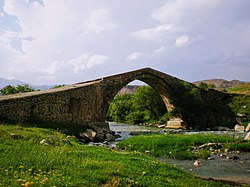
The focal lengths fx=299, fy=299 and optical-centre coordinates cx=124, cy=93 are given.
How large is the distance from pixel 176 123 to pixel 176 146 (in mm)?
25148

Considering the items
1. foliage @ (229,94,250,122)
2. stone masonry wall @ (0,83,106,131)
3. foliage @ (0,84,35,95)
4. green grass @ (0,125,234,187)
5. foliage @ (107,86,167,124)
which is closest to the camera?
green grass @ (0,125,234,187)

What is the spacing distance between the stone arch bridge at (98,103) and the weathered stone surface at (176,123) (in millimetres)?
822

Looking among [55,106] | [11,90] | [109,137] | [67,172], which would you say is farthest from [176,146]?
[11,90]

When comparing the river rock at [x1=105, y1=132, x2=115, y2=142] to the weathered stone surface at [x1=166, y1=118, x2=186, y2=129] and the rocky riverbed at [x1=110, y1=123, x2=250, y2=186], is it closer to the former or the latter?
the rocky riverbed at [x1=110, y1=123, x2=250, y2=186]

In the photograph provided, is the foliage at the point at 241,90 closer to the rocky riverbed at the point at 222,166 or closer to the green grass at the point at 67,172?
the rocky riverbed at the point at 222,166

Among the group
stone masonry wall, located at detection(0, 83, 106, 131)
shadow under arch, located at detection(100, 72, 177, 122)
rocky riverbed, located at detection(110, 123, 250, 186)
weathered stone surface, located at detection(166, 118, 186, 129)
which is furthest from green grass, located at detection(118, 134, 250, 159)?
weathered stone surface, located at detection(166, 118, 186, 129)

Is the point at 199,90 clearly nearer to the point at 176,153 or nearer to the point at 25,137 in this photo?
the point at 176,153

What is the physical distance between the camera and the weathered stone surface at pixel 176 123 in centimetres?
4408

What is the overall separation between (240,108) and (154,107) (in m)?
14.5

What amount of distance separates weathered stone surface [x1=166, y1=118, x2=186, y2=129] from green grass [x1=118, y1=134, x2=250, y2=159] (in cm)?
2103

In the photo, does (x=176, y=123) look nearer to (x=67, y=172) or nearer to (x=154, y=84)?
(x=154, y=84)

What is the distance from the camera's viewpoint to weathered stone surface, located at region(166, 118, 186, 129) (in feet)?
145

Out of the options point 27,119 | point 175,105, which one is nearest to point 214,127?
point 175,105

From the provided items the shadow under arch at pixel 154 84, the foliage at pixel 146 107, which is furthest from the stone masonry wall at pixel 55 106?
the foliage at pixel 146 107
